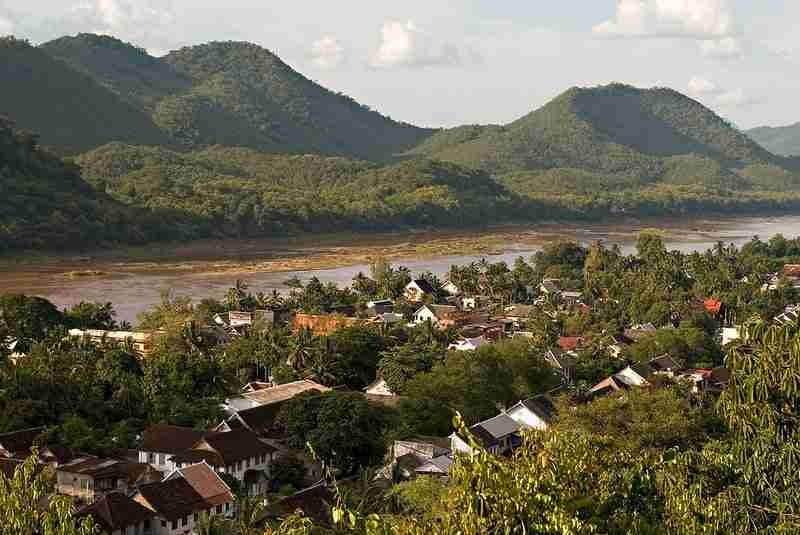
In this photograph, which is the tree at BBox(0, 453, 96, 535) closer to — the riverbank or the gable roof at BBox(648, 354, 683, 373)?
the gable roof at BBox(648, 354, 683, 373)

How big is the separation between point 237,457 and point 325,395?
3.32 meters

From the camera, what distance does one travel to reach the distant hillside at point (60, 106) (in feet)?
532

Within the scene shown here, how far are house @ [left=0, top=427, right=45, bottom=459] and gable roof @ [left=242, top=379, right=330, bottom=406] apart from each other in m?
A: 5.95

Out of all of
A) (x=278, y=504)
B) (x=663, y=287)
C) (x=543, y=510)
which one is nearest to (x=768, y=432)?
(x=543, y=510)

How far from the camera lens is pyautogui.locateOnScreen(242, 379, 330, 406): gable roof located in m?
28.6

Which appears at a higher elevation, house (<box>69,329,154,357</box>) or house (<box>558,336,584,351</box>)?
house (<box>69,329,154,357</box>)

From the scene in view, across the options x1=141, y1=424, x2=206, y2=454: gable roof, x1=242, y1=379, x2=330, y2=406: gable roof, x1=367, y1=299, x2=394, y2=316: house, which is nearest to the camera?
x1=141, y1=424, x2=206, y2=454: gable roof

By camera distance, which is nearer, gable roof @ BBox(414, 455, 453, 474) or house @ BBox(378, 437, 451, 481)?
gable roof @ BBox(414, 455, 453, 474)

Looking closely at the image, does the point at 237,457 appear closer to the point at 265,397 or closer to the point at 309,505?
the point at 309,505

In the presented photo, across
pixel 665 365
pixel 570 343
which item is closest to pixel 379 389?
pixel 665 365

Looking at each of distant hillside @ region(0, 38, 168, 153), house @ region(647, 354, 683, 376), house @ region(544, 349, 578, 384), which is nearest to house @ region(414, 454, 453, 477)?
house @ region(544, 349, 578, 384)

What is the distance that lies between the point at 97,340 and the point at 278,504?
19.8 metres

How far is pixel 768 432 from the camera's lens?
12984 mm

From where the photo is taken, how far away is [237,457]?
23.2 meters
